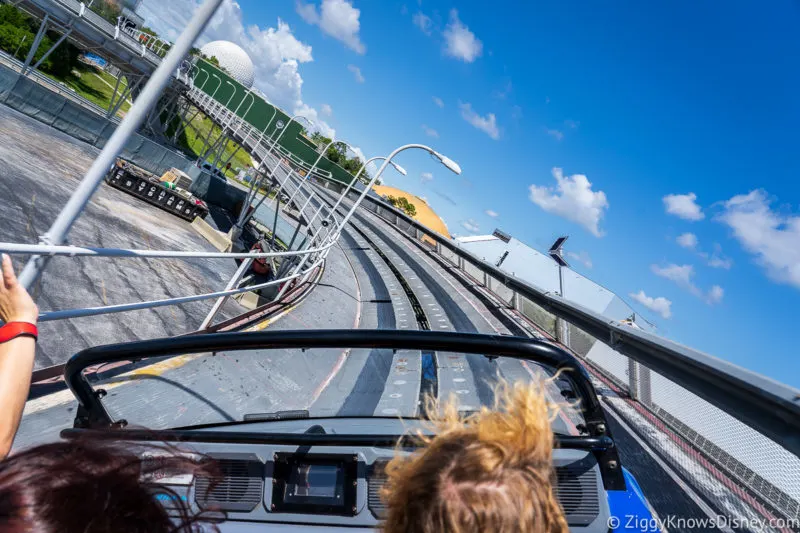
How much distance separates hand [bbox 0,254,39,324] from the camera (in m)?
1.69

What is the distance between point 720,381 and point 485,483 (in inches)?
168

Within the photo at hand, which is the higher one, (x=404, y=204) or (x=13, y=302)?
(x=404, y=204)

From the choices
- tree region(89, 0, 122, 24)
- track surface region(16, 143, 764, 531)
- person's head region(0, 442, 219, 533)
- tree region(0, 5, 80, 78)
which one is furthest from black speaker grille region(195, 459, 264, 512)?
tree region(0, 5, 80, 78)

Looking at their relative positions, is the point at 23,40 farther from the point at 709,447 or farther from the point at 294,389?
the point at 709,447

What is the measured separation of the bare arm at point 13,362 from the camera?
1386 millimetres

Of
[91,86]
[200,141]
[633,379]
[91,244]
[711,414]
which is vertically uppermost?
[711,414]

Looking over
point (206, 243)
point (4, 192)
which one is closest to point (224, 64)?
point (206, 243)

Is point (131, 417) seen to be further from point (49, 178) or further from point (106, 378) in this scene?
point (49, 178)

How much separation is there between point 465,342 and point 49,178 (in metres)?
22.4

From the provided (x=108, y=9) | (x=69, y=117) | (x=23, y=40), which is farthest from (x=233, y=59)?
(x=69, y=117)

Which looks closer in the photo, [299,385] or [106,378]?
[106,378]

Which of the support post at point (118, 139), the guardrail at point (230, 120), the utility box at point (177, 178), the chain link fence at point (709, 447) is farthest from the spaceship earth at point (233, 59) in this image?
the support post at point (118, 139)

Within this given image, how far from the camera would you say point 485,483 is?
3.34ft

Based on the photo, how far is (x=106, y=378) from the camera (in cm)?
241
